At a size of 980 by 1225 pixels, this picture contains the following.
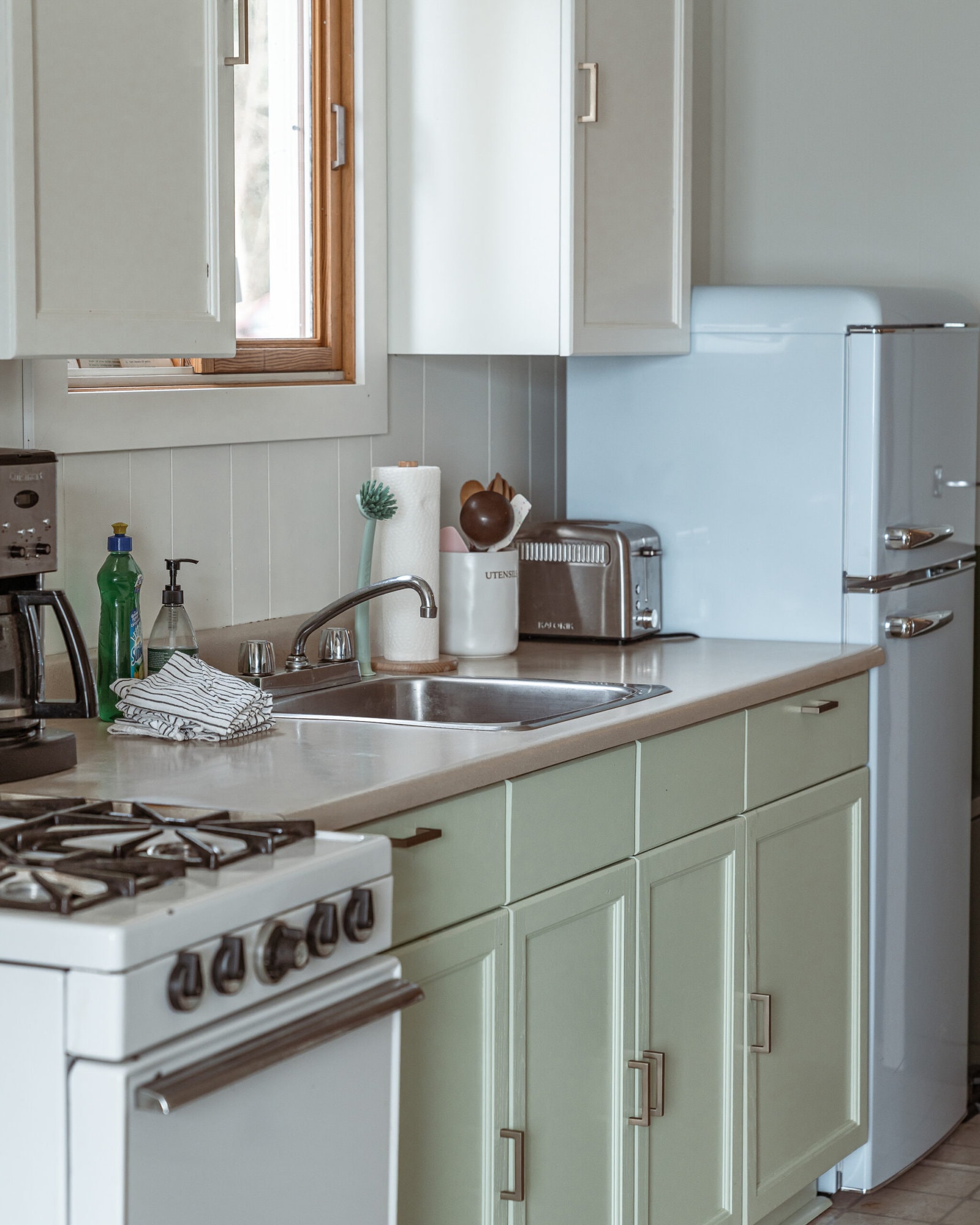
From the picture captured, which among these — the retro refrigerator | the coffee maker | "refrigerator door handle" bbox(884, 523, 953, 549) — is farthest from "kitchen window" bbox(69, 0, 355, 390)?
"refrigerator door handle" bbox(884, 523, 953, 549)

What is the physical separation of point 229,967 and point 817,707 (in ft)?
5.38

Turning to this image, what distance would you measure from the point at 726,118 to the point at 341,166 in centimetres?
121

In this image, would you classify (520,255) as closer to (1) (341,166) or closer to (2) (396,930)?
(1) (341,166)

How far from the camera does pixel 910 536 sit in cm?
316

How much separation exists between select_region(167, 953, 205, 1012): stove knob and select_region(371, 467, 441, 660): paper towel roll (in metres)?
1.45

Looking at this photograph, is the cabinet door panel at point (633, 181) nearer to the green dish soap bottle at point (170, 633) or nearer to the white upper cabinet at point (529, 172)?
the white upper cabinet at point (529, 172)

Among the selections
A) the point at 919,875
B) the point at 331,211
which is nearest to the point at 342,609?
the point at 331,211

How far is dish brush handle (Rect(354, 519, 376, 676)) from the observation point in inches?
109

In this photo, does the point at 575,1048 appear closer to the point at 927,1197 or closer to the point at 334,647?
the point at 334,647

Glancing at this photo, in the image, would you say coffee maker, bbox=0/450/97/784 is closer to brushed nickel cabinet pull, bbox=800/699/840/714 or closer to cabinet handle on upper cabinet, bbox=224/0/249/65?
cabinet handle on upper cabinet, bbox=224/0/249/65

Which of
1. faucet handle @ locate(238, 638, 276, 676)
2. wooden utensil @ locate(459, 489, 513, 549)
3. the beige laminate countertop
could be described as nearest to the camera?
the beige laminate countertop

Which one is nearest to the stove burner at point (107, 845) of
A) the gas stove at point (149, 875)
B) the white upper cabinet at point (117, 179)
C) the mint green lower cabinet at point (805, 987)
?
the gas stove at point (149, 875)

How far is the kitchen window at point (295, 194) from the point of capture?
9.12 feet

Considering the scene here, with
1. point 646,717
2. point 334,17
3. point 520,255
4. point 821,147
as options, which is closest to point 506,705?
point 646,717
